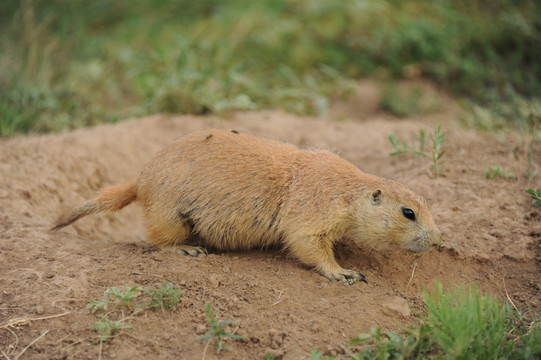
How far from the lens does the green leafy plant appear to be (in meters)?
3.23

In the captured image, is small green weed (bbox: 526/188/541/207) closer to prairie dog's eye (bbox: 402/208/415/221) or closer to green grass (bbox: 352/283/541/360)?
prairie dog's eye (bbox: 402/208/415/221)

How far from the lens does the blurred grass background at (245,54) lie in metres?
7.07

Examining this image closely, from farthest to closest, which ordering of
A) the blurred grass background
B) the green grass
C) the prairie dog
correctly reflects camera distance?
the blurred grass background → the prairie dog → the green grass

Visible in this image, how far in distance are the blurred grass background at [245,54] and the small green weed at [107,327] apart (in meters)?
4.12

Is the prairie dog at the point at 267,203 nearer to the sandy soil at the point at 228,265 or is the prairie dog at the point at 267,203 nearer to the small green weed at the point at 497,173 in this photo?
the sandy soil at the point at 228,265

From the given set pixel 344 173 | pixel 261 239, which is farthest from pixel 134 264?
pixel 344 173

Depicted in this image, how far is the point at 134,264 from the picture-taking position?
3.79 metres

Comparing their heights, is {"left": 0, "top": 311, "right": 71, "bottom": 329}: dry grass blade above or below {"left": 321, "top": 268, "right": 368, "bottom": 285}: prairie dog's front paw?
below

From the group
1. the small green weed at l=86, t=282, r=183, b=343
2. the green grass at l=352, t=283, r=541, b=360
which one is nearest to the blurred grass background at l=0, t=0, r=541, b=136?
the small green weed at l=86, t=282, r=183, b=343

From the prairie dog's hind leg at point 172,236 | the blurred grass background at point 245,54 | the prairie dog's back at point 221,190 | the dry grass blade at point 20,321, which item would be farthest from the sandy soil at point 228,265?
the blurred grass background at point 245,54

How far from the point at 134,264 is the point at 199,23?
6.65m

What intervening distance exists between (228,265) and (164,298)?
2.36 ft

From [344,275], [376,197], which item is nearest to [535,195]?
[376,197]

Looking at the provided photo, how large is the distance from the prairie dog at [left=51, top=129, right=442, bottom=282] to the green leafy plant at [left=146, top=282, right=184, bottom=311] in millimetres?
839
